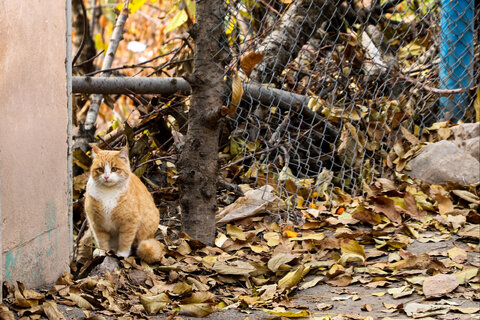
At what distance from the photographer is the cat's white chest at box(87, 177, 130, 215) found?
2914mm

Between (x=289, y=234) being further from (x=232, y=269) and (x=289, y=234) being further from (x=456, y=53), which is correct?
(x=456, y=53)

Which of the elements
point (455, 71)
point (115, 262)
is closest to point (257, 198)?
point (115, 262)

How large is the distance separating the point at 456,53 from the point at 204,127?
2.63 m

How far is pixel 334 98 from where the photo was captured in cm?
440

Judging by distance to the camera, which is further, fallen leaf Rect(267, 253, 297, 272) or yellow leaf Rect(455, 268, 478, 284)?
fallen leaf Rect(267, 253, 297, 272)

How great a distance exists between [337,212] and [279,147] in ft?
1.94

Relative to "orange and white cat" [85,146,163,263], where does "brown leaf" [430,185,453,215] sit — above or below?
below

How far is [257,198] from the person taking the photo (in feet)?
12.3

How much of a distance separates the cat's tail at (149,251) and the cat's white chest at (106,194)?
240mm

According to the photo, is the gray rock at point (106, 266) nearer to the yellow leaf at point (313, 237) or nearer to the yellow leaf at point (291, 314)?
the yellow leaf at point (291, 314)

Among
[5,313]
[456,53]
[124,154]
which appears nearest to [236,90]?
[124,154]

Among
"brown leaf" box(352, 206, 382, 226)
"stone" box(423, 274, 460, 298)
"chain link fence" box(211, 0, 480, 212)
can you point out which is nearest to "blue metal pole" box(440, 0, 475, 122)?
"chain link fence" box(211, 0, 480, 212)

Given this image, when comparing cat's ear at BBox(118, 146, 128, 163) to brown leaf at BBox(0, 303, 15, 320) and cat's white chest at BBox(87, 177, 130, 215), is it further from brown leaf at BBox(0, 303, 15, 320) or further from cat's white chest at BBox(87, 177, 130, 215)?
brown leaf at BBox(0, 303, 15, 320)

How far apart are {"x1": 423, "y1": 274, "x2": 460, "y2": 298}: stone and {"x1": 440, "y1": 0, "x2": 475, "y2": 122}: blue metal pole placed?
2349mm
